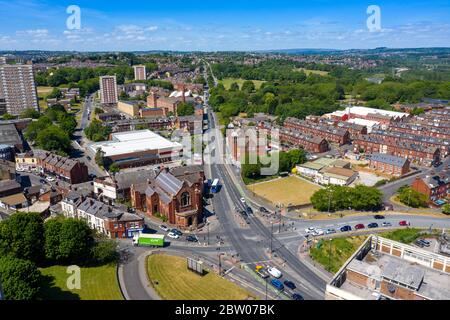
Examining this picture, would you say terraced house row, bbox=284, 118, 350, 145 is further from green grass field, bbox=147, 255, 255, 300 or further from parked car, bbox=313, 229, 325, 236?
green grass field, bbox=147, 255, 255, 300

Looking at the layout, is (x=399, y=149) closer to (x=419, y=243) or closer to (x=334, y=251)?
(x=419, y=243)

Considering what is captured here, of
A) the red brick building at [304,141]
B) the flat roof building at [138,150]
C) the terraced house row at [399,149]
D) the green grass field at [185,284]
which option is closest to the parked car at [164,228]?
the green grass field at [185,284]

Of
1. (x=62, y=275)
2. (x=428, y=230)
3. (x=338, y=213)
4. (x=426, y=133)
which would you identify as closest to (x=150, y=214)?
(x=62, y=275)

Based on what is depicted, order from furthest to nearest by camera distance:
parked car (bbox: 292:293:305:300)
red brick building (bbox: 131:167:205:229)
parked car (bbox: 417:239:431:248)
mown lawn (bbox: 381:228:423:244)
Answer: red brick building (bbox: 131:167:205:229) < mown lawn (bbox: 381:228:423:244) < parked car (bbox: 417:239:431:248) < parked car (bbox: 292:293:305:300)

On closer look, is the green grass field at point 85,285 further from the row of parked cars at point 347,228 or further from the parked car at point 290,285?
the row of parked cars at point 347,228

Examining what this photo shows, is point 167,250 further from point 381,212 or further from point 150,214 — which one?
point 381,212

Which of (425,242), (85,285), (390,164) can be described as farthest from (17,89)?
(425,242)

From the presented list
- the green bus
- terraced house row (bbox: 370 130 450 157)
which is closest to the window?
the green bus
